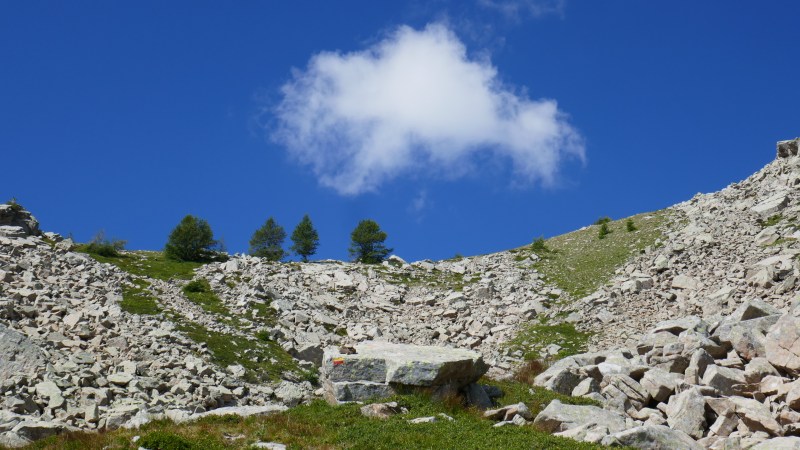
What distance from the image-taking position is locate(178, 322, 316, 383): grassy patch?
34.2m

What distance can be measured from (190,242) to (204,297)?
20.0 meters

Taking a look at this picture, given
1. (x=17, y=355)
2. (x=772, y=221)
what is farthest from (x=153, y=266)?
(x=772, y=221)

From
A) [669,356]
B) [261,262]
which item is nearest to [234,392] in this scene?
[669,356]

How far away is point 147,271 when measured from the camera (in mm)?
55062

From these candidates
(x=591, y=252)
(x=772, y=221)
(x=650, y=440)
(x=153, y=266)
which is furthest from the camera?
(x=591, y=252)

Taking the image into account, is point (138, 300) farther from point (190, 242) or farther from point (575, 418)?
point (575, 418)

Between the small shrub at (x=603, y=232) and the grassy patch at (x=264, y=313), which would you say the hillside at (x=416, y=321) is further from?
the small shrub at (x=603, y=232)

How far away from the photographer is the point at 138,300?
1673 inches

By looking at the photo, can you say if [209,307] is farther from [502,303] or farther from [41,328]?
[502,303]

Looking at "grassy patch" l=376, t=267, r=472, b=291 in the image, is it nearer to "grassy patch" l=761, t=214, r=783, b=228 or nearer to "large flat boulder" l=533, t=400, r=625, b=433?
"grassy patch" l=761, t=214, r=783, b=228

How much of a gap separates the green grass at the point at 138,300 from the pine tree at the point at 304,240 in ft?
121

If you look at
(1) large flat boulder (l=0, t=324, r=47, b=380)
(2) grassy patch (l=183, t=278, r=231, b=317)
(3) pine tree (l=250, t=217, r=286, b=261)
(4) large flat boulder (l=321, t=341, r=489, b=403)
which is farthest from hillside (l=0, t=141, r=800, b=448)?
(3) pine tree (l=250, t=217, r=286, b=261)

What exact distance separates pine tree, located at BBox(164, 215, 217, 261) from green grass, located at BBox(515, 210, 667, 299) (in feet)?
109

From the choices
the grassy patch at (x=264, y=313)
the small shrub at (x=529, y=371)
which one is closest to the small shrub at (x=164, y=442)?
the small shrub at (x=529, y=371)
